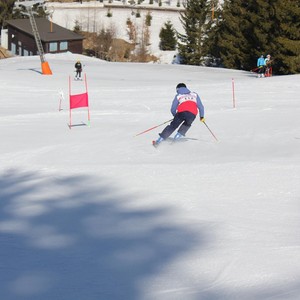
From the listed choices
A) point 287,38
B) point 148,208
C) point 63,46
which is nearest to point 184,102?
point 148,208

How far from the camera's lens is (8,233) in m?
6.86

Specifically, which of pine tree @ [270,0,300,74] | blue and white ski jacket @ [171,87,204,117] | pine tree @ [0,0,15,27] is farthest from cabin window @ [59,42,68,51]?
blue and white ski jacket @ [171,87,204,117]

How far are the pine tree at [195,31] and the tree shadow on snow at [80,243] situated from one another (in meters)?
47.0

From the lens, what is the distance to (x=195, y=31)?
56.1 m

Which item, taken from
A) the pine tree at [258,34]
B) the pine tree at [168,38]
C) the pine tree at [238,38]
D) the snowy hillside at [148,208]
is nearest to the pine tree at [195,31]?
the pine tree at [258,34]

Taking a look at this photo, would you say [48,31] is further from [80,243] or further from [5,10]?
[80,243]

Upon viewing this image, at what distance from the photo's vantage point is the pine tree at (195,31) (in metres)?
55.2

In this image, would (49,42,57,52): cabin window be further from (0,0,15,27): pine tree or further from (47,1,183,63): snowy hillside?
(0,0,15,27): pine tree

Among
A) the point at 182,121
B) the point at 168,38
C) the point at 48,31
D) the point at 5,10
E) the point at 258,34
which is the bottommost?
the point at 182,121

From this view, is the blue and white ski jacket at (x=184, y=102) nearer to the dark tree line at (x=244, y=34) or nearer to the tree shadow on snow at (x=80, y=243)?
the tree shadow on snow at (x=80, y=243)

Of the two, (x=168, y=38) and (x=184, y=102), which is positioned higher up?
(x=168, y=38)

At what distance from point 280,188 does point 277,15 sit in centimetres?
3342

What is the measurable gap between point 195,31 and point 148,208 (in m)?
49.7

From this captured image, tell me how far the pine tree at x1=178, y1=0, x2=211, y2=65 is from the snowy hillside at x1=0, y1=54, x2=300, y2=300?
124ft
